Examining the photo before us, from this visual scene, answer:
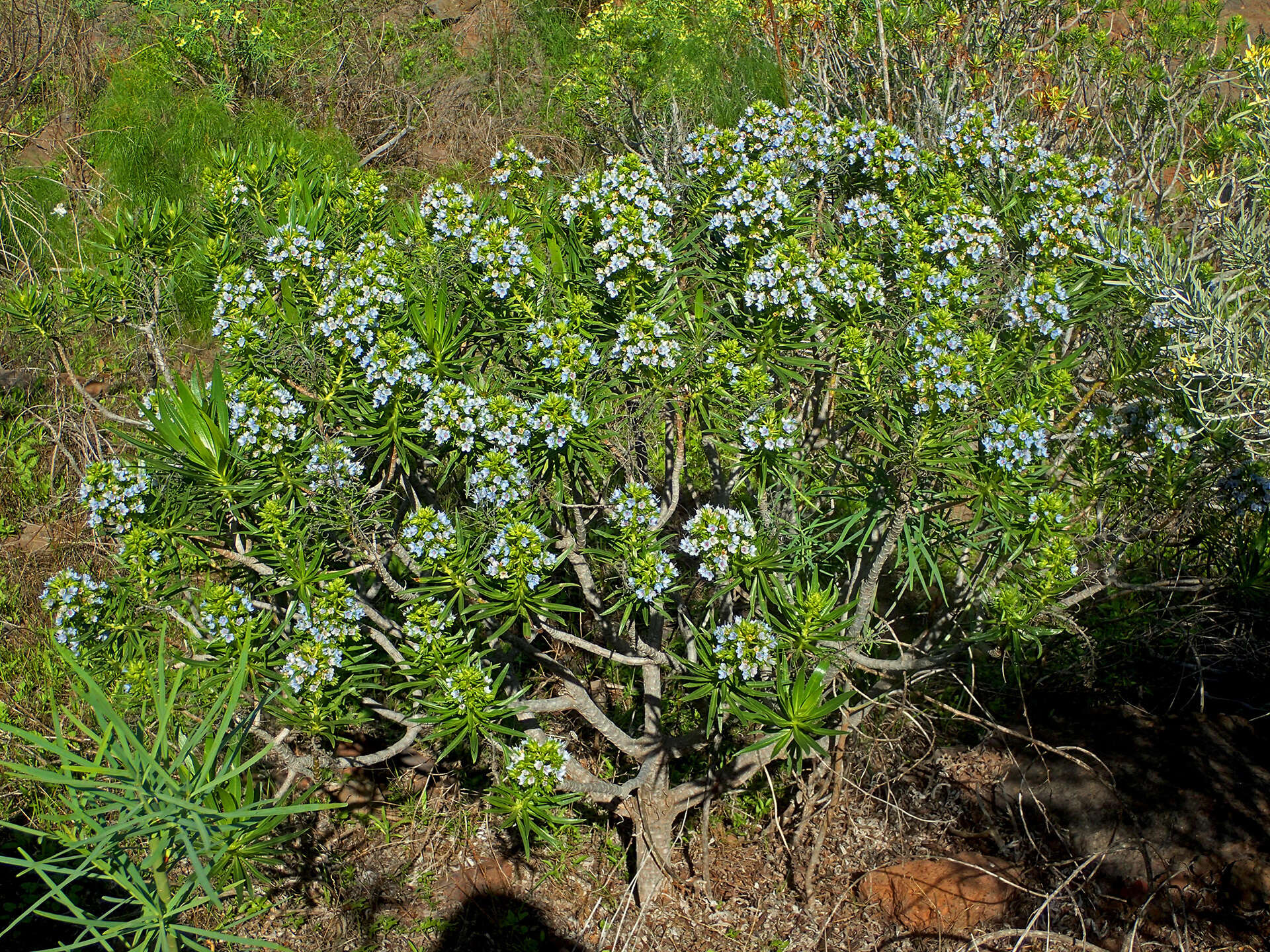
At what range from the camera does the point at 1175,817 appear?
3.11m

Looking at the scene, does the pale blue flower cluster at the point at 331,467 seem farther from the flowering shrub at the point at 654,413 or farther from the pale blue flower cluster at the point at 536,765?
the pale blue flower cluster at the point at 536,765

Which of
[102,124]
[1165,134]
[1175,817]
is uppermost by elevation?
[102,124]

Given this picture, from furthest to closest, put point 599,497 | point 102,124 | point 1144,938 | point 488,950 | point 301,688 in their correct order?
1. point 102,124
2. point 488,950
3. point 599,497
4. point 1144,938
5. point 301,688

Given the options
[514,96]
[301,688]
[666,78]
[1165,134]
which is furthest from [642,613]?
[514,96]

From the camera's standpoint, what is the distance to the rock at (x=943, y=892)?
3.26 metres

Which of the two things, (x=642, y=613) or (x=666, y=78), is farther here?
(x=666, y=78)

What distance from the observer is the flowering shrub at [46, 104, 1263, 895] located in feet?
8.39

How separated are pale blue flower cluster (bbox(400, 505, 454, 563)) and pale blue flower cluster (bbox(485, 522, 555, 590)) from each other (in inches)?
4.5

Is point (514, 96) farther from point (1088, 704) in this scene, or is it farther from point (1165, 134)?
point (1088, 704)

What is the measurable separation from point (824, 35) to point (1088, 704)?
396cm

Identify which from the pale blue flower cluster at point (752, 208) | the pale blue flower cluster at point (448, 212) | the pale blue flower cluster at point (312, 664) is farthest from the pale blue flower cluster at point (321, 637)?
the pale blue flower cluster at point (752, 208)

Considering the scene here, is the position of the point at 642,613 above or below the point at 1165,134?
below

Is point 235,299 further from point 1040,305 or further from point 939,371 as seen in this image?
point 1040,305

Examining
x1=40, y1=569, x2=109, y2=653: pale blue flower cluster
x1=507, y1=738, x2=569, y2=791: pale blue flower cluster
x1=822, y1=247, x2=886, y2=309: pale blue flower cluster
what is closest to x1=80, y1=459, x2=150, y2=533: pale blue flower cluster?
x1=40, y1=569, x2=109, y2=653: pale blue flower cluster
